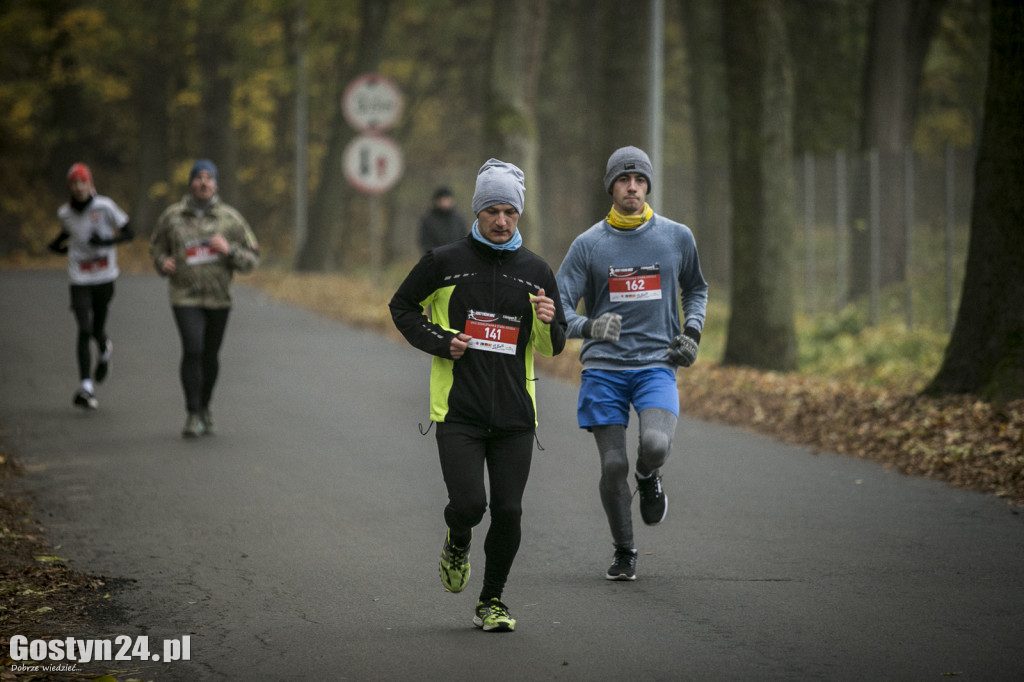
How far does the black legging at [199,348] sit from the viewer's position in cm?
1137

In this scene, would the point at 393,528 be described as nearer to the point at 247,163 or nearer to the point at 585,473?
the point at 585,473

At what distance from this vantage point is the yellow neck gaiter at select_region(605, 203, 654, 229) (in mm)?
7008

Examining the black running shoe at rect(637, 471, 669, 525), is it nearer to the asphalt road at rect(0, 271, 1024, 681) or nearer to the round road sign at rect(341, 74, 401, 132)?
the asphalt road at rect(0, 271, 1024, 681)

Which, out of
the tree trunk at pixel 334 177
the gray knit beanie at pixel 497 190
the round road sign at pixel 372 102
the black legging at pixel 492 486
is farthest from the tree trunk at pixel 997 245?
the tree trunk at pixel 334 177

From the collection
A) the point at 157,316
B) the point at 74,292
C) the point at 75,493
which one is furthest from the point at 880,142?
the point at 75,493

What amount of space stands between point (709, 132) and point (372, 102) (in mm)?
10465

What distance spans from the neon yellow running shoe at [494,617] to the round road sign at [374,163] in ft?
64.4

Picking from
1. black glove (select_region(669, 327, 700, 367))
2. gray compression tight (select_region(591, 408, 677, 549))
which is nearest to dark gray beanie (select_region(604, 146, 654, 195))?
black glove (select_region(669, 327, 700, 367))

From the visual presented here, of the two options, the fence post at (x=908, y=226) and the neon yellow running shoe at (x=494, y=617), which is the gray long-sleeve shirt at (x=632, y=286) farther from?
the fence post at (x=908, y=226)

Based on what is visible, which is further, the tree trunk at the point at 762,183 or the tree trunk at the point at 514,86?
the tree trunk at the point at 514,86

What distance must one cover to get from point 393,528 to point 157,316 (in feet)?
52.2

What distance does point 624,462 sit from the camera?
691 cm

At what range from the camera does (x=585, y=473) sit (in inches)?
391

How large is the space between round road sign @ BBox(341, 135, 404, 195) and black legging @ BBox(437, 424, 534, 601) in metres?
19.6
